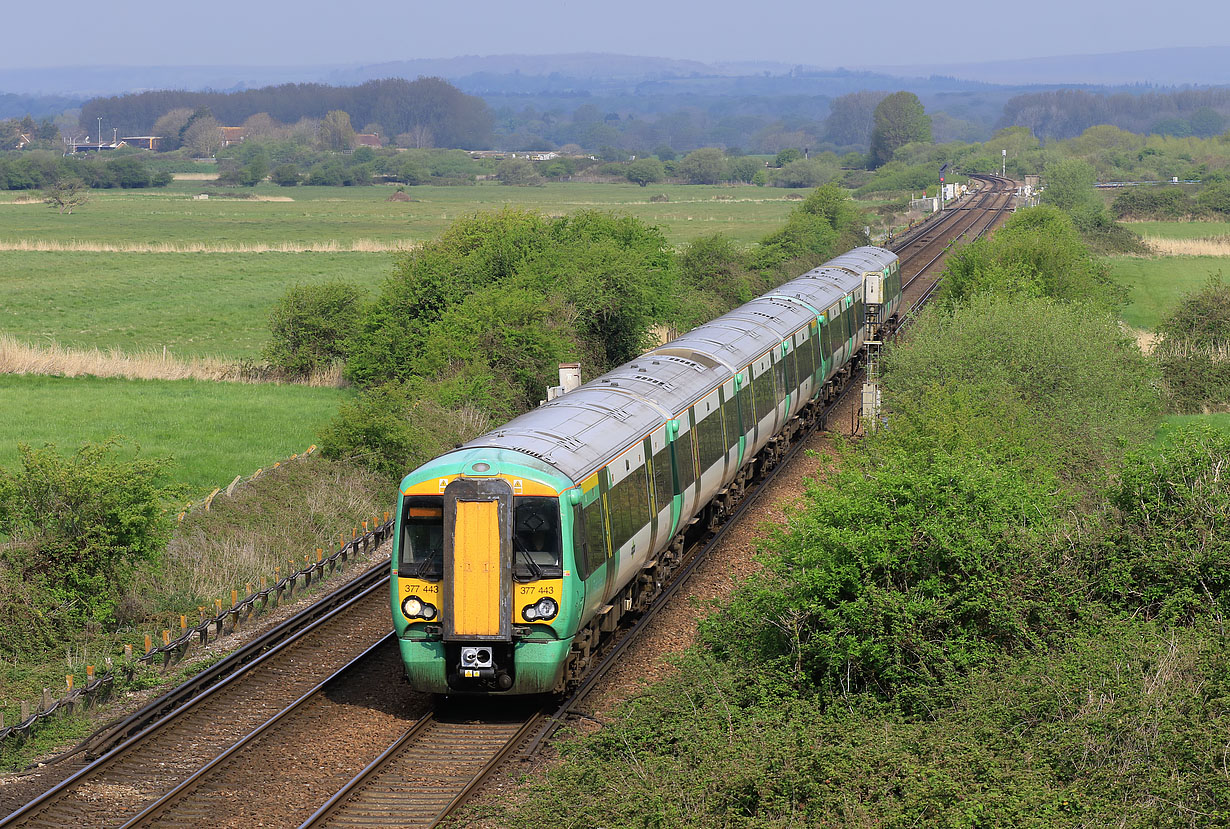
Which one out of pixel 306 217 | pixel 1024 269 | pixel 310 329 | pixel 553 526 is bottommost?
pixel 306 217

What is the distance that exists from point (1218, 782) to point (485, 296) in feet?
106

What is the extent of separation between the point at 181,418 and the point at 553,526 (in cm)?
2679

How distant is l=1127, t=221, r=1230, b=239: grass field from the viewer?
107 metres

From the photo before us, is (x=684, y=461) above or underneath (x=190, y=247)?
above

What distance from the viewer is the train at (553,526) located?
16203 mm

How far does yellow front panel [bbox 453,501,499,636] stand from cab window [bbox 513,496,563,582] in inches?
11.7

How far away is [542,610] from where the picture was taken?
1627 centimetres

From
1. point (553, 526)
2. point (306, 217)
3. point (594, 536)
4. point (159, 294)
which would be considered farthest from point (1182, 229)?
point (553, 526)

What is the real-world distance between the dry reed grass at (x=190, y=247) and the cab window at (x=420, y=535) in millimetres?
88448

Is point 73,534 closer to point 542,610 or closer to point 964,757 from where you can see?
point 542,610

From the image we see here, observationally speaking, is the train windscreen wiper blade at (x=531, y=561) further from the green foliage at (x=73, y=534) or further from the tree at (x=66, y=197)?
the tree at (x=66, y=197)

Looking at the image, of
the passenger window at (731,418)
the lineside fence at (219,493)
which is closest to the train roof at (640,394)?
the passenger window at (731,418)

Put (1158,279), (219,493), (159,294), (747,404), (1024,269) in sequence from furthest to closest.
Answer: (1158,279) → (159,294) → (1024,269) → (219,493) → (747,404)

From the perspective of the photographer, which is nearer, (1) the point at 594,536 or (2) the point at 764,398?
(1) the point at 594,536
